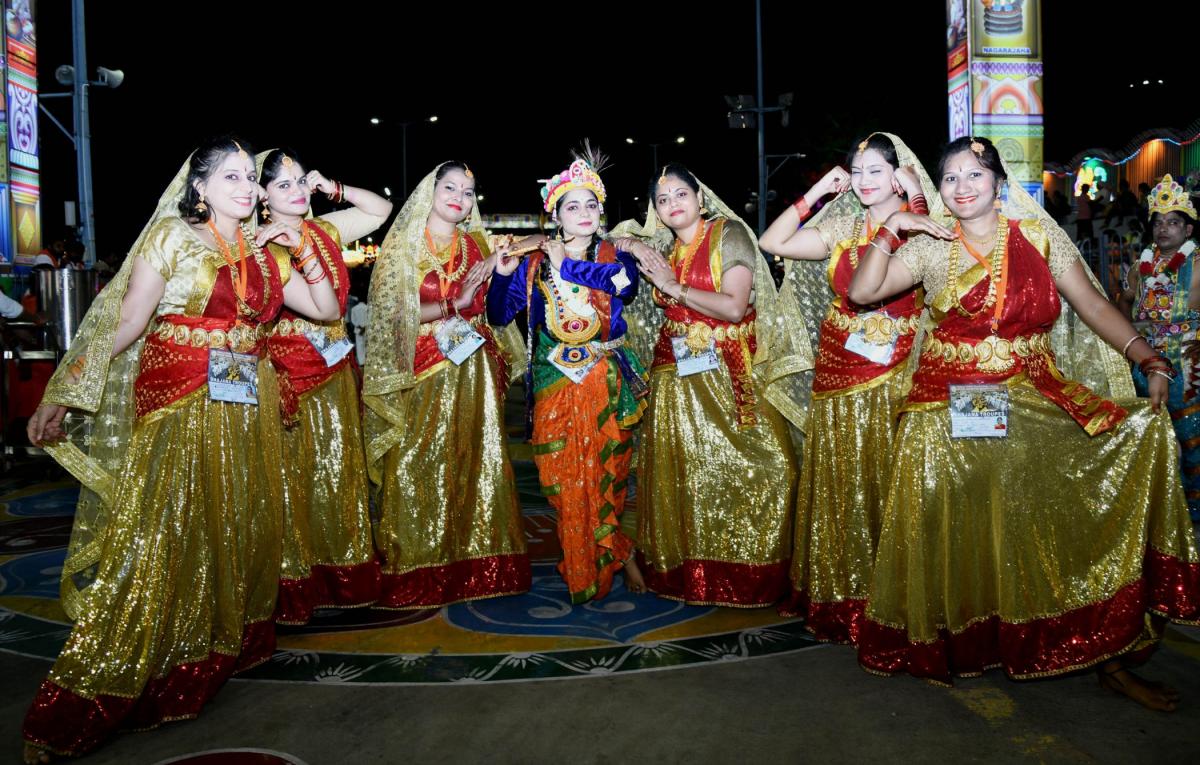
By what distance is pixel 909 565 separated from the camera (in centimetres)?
284

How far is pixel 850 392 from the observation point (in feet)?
11.2

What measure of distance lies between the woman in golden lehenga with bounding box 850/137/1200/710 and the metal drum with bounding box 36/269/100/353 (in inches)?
242

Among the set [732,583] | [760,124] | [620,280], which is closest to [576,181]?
[620,280]

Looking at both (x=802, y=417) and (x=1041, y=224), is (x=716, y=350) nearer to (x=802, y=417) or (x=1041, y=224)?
(x=802, y=417)

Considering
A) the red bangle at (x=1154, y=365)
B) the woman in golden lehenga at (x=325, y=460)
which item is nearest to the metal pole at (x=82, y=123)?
the woman in golden lehenga at (x=325, y=460)

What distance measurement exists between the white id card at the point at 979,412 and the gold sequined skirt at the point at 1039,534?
3 cm

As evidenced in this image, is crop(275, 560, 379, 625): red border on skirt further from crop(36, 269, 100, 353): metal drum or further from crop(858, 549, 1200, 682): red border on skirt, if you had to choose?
crop(36, 269, 100, 353): metal drum

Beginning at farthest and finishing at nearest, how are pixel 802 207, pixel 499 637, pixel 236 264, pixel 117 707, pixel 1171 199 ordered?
pixel 1171 199, pixel 802 207, pixel 499 637, pixel 236 264, pixel 117 707

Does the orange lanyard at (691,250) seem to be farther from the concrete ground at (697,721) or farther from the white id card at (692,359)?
the concrete ground at (697,721)

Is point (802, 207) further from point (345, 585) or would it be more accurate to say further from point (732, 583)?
point (345, 585)

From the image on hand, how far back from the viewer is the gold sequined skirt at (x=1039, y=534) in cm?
276

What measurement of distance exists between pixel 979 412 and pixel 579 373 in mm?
1511

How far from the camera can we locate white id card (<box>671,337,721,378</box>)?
147 inches

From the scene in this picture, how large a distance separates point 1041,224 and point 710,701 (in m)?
1.77
